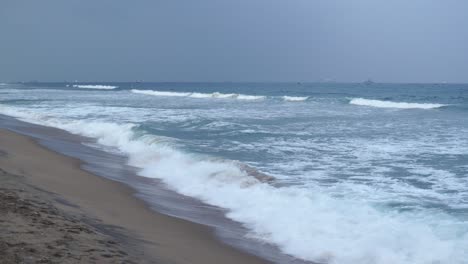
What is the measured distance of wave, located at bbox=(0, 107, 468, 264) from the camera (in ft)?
19.0

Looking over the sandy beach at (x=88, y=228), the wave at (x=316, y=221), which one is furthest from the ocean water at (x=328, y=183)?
the sandy beach at (x=88, y=228)

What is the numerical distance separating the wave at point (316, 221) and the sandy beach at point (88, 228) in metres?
0.87

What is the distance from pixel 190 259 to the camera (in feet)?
18.0

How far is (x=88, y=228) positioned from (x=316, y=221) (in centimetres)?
299

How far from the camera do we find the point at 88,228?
569cm

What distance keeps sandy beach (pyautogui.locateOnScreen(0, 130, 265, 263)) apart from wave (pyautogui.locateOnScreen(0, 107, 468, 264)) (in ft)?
2.85

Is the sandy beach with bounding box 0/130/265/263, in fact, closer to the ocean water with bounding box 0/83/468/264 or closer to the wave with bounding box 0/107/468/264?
the wave with bounding box 0/107/468/264

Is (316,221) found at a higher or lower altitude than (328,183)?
lower

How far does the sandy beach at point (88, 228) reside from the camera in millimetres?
4707

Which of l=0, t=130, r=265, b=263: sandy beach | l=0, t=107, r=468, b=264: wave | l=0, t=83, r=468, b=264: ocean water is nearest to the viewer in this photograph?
l=0, t=130, r=265, b=263: sandy beach

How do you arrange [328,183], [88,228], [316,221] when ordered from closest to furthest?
[88,228] < [316,221] < [328,183]

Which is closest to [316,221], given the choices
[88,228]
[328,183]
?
[328,183]

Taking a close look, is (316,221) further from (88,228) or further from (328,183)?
(88,228)

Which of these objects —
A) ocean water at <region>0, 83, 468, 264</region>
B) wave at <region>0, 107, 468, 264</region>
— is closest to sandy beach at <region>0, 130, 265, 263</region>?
wave at <region>0, 107, 468, 264</region>
